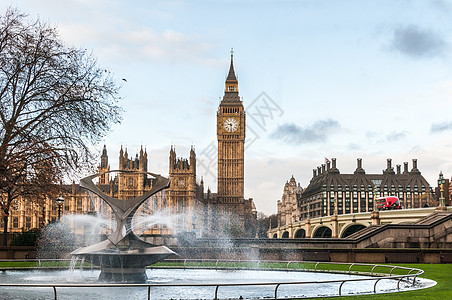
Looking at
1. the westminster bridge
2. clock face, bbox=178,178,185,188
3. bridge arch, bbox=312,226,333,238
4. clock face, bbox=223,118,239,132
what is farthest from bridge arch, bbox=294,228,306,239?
clock face, bbox=223,118,239,132

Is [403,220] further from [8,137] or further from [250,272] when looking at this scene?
[8,137]

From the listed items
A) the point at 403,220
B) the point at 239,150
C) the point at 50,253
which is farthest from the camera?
the point at 239,150

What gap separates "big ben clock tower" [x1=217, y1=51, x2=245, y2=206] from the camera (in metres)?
149

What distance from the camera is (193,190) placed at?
427ft

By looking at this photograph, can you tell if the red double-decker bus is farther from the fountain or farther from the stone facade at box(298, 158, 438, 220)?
the fountain

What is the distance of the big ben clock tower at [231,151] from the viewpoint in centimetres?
14938

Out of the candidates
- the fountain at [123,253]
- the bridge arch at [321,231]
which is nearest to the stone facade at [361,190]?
the bridge arch at [321,231]

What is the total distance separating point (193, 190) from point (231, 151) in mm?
26077

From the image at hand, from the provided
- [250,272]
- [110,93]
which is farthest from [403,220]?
[110,93]

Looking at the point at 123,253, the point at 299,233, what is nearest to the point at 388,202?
the point at 299,233

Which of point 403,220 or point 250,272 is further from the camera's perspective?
point 403,220

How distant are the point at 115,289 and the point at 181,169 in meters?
115

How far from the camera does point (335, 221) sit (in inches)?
3172

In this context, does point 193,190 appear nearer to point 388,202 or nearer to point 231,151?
point 231,151
